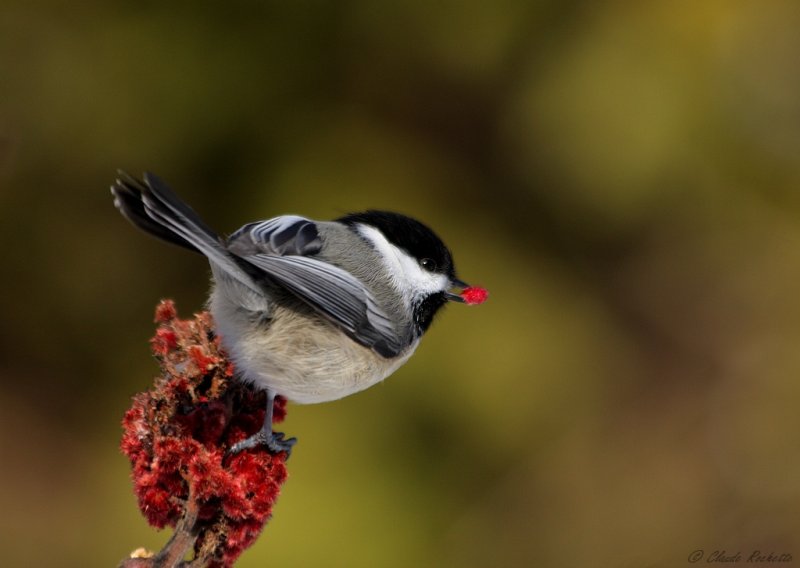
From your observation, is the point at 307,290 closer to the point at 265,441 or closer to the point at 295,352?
the point at 295,352

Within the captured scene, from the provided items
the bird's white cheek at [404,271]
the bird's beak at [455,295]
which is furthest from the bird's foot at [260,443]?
the bird's beak at [455,295]

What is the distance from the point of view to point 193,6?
3.32 metres

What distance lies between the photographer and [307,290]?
181cm

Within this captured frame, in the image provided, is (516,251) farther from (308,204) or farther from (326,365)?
(326,365)

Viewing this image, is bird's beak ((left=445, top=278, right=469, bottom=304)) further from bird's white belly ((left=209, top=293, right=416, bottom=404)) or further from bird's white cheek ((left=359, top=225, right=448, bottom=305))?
bird's white belly ((left=209, top=293, right=416, bottom=404))

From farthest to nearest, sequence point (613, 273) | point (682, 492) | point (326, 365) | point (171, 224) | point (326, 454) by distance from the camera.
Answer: point (613, 273) → point (682, 492) → point (326, 454) → point (326, 365) → point (171, 224)

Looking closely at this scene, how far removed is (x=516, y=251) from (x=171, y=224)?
86.8 inches

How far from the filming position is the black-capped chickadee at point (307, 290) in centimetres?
174

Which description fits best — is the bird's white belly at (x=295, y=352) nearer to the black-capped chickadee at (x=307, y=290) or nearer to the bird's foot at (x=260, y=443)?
the black-capped chickadee at (x=307, y=290)

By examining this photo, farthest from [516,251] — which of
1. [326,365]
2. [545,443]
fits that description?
[326,365]

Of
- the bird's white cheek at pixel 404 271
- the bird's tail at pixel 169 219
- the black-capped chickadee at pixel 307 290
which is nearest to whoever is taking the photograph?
the bird's tail at pixel 169 219

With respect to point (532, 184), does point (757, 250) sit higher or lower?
higher

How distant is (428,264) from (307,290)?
0.42 m

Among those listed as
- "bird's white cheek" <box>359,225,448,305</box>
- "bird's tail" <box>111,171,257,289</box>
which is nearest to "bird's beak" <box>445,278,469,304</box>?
"bird's white cheek" <box>359,225,448,305</box>
